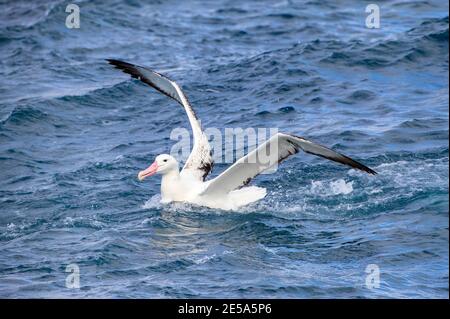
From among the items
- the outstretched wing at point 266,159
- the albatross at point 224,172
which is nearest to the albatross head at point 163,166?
the albatross at point 224,172

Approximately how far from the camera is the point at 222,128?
2031 cm

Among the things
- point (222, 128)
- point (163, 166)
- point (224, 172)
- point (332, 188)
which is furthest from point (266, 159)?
point (222, 128)

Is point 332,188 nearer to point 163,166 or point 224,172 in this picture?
point 224,172

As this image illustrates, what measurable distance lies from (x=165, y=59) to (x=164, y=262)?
37.2ft

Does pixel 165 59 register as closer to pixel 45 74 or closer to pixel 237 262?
pixel 45 74

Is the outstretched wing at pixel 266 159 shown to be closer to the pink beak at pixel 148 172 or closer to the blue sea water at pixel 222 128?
the blue sea water at pixel 222 128

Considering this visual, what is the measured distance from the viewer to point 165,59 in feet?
81.3

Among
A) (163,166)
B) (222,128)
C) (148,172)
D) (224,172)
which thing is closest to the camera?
(224,172)

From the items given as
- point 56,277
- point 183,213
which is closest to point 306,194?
point 183,213

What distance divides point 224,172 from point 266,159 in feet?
2.15

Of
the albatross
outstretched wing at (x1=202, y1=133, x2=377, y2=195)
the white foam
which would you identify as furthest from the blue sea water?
outstretched wing at (x1=202, y1=133, x2=377, y2=195)
